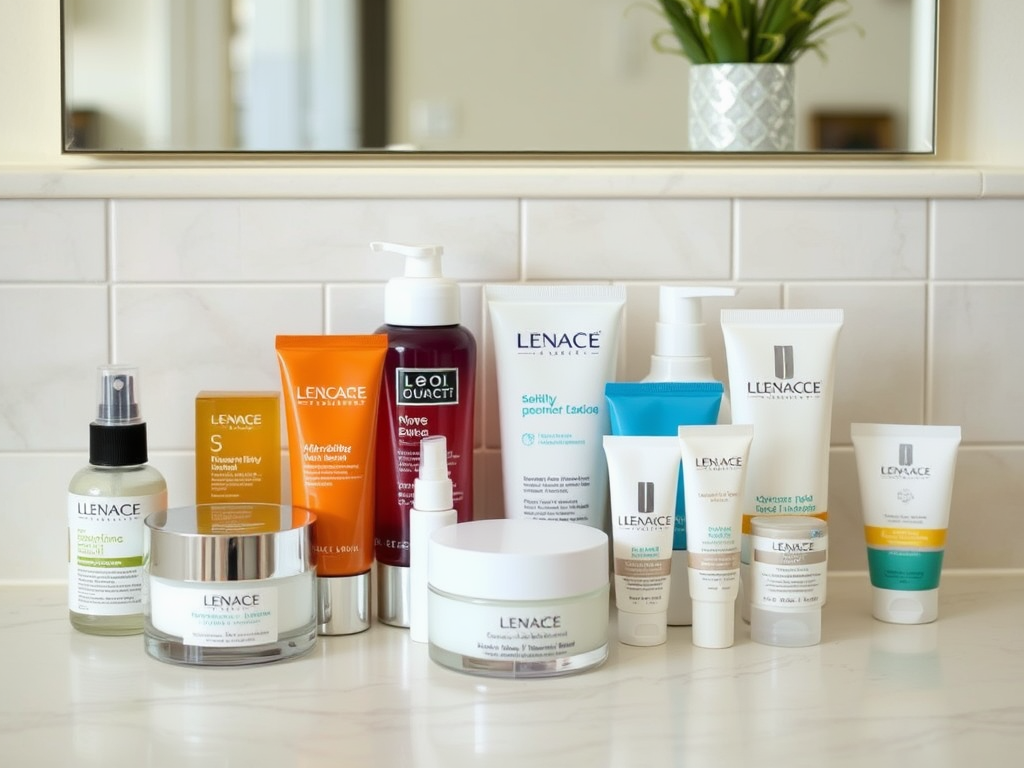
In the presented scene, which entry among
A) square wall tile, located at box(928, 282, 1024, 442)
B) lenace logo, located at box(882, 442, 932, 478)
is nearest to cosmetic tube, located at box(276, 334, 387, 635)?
lenace logo, located at box(882, 442, 932, 478)

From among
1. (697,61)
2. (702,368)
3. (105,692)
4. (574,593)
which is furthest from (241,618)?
(697,61)

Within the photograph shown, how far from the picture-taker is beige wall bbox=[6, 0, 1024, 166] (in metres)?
0.89

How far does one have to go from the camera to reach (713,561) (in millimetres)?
725

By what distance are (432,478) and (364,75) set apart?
34cm

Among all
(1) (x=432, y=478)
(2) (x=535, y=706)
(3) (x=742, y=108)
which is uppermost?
(3) (x=742, y=108)

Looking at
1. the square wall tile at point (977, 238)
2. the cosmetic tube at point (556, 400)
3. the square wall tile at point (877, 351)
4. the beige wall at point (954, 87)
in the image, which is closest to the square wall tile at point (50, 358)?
the beige wall at point (954, 87)

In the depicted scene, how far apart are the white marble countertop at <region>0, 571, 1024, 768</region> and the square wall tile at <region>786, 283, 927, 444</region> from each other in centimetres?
19

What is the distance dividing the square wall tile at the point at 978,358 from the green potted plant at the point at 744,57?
19 centimetres

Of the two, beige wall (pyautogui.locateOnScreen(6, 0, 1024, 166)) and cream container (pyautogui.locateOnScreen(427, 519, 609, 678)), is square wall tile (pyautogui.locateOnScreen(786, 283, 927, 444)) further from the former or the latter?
cream container (pyautogui.locateOnScreen(427, 519, 609, 678))

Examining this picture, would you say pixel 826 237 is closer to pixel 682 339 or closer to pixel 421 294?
pixel 682 339

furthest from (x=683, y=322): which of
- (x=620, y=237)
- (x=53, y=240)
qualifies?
(x=53, y=240)

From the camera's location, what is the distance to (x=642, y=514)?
0.73m

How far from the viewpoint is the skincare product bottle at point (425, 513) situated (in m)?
0.74

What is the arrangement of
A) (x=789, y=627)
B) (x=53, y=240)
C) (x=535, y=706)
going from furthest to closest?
(x=53, y=240) → (x=789, y=627) → (x=535, y=706)
